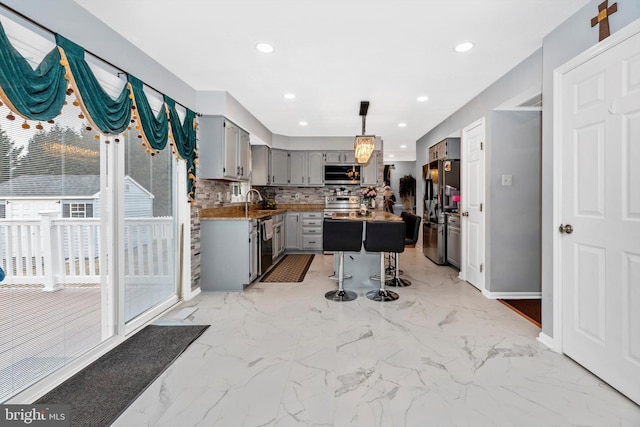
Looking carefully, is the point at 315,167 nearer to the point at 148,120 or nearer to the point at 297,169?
the point at 297,169

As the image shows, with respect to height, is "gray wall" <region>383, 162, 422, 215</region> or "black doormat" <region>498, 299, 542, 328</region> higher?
"gray wall" <region>383, 162, 422, 215</region>

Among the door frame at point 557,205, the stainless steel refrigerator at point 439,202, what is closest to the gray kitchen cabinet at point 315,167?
the stainless steel refrigerator at point 439,202

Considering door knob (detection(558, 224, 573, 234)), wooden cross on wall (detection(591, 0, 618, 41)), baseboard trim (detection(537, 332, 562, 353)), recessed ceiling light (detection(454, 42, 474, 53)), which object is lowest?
baseboard trim (detection(537, 332, 562, 353))

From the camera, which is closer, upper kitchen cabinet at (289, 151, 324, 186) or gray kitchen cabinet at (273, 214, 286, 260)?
gray kitchen cabinet at (273, 214, 286, 260)

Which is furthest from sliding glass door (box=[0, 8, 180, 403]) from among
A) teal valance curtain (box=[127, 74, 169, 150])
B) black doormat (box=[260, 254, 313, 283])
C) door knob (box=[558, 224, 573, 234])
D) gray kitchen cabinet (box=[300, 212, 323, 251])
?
gray kitchen cabinet (box=[300, 212, 323, 251])

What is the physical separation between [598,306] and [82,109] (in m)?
3.66

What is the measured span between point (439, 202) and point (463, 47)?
9.72 feet

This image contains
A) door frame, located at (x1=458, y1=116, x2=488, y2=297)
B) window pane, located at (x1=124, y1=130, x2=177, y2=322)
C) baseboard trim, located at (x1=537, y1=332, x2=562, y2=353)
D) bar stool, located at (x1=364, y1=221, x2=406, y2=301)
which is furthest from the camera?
door frame, located at (x1=458, y1=116, x2=488, y2=297)

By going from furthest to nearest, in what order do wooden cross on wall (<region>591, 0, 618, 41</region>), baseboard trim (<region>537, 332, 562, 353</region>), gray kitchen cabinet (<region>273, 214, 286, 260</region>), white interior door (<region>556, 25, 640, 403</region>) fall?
gray kitchen cabinet (<region>273, 214, 286, 260</region>)
baseboard trim (<region>537, 332, 562, 353</region>)
wooden cross on wall (<region>591, 0, 618, 41</region>)
white interior door (<region>556, 25, 640, 403</region>)

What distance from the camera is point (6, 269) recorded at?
5.42 ft

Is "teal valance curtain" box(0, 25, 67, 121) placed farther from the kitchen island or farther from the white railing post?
the kitchen island

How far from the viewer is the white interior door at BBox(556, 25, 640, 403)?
1.79 meters

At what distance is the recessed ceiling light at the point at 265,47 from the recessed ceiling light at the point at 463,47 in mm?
1654

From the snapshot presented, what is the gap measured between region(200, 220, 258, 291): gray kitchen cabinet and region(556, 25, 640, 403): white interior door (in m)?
3.24
